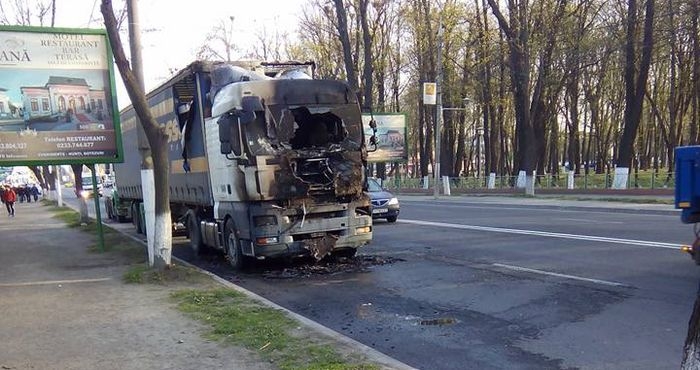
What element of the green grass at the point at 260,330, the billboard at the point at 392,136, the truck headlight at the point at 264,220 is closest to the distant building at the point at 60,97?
the truck headlight at the point at 264,220

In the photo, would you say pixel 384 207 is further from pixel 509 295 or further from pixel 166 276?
pixel 509 295

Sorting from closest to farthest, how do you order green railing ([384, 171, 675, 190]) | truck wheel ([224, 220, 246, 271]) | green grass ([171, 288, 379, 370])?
green grass ([171, 288, 379, 370]) < truck wheel ([224, 220, 246, 271]) < green railing ([384, 171, 675, 190])

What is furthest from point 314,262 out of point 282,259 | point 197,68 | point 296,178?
point 197,68

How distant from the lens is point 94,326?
6.89 m

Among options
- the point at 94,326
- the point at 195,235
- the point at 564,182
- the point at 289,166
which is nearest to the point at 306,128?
the point at 289,166

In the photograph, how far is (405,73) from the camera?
5316 cm

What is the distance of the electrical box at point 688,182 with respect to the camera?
8.23m

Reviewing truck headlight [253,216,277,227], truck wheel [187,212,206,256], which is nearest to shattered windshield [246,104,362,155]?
truck headlight [253,216,277,227]

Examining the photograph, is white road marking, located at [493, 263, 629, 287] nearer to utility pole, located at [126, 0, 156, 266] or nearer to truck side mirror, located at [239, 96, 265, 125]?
truck side mirror, located at [239, 96, 265, 125]

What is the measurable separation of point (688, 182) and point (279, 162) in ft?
20.1

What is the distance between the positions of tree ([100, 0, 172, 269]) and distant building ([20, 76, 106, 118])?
3.53 metres

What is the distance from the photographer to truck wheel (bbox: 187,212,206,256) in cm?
1348

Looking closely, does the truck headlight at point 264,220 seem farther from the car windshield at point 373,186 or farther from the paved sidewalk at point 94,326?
the car windshield at point 373,186

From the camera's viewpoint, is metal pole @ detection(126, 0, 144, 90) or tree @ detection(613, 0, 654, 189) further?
tree @ detection(613, 0, 654, 189)
